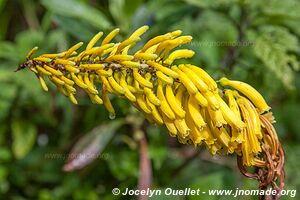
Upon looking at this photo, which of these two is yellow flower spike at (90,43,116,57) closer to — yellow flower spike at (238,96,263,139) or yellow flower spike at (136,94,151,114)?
yellow flower spike at (136,94,151,114)

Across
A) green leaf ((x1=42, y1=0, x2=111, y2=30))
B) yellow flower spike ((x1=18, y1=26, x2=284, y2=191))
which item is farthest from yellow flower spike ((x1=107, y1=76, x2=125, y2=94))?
green leaf ((x1=42, y1=0, x2=111, y2=30))

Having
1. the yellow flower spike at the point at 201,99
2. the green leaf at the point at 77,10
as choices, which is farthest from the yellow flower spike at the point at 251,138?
the green leaf at the point at 77,10

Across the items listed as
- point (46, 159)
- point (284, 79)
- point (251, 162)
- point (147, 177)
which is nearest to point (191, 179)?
point (147, 177)

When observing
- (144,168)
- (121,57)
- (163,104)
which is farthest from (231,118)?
(144,168)

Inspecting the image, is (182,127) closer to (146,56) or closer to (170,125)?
(170,125)

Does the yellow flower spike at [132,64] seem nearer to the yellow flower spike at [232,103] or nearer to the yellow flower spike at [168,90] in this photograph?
the yellow flower spike at [168,90]

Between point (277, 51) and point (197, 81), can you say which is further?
point (277, 51)
